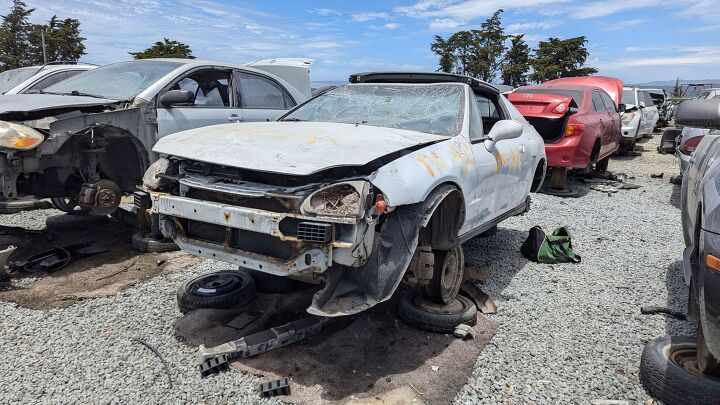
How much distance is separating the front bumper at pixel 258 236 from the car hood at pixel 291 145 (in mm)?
270

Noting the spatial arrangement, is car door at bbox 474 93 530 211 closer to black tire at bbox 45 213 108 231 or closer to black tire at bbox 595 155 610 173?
black tire at bbox 45 213 108 231

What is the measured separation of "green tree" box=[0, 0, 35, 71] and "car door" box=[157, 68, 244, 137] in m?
21.9

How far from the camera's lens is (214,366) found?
289cm

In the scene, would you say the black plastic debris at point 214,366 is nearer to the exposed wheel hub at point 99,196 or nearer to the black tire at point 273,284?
the black tire at point 273,284

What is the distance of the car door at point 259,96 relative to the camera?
6.23m

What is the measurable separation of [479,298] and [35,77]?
8.14 m

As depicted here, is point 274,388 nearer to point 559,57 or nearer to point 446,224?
point 446,224

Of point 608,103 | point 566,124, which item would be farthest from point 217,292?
point 608,103

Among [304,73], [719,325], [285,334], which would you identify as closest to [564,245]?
[719,325]

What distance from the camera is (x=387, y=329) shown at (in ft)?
11.5

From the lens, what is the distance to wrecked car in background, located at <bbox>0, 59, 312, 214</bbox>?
439 centimetres

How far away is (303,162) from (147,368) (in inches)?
61.3

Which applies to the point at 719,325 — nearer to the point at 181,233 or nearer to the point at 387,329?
the point at 387,329

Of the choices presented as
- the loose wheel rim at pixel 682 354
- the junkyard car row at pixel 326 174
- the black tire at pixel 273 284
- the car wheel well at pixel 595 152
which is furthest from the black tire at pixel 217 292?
the car wheel well at pixel 595 152
